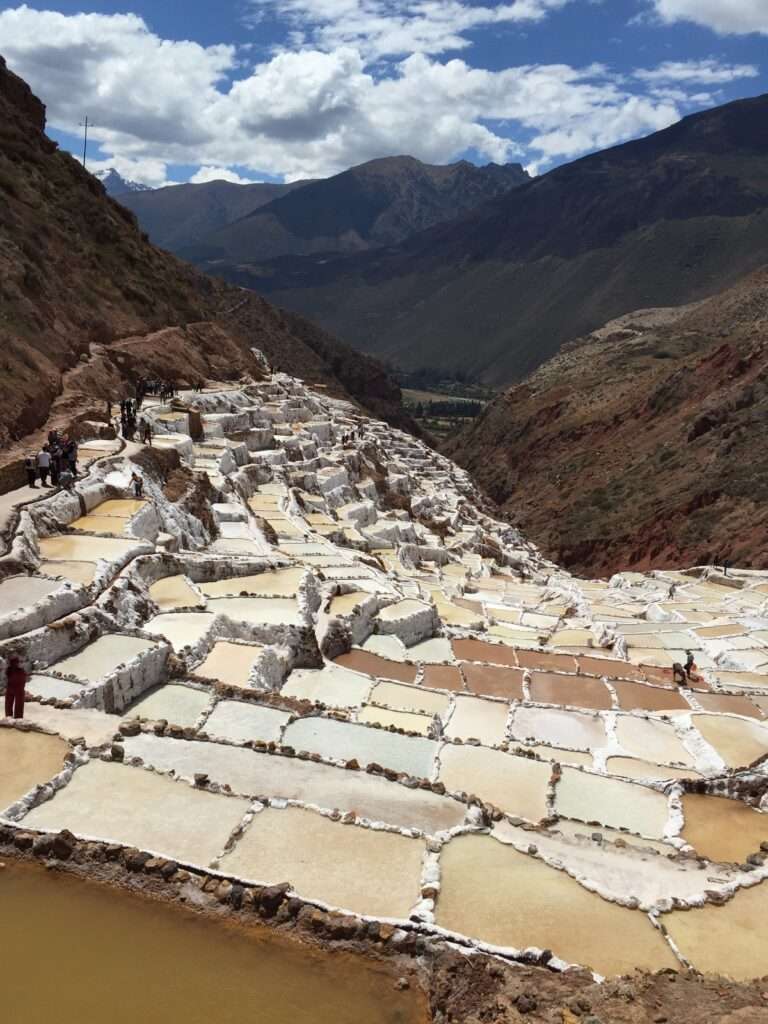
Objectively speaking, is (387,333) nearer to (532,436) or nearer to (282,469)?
(532,436)

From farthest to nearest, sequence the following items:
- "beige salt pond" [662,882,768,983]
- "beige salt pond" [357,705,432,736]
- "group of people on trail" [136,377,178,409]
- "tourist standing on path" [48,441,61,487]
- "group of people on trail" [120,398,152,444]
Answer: "group of people on trail" [136,377,178,409]
"group of people on trail" [120,398,152,444]
"tourist standing on path" [48,441,61,487]
"beige salt pond" [357,705,432,736]
"beige salt pond" [662,882,768,983]

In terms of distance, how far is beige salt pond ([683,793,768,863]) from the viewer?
8.69m

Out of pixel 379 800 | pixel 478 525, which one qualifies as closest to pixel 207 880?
pixel 379 800

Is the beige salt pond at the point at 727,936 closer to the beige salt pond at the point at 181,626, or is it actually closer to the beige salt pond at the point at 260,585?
the beige salt pond at the point at 181,626

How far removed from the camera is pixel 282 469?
94.9ft

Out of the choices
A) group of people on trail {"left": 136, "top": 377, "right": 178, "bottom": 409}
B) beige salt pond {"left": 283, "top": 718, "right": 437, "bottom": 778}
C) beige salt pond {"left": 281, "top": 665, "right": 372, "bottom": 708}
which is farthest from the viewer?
group of people on trail {"left": 136, "top": 377, "right": 178, "bottom": 409}

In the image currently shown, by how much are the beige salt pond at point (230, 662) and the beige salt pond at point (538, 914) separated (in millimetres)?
4955

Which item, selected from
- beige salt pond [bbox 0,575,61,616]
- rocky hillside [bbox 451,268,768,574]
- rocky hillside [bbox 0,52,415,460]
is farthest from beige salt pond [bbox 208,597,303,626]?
rocky hillside [bbox 451,268,768,574]

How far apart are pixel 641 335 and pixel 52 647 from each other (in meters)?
87.2

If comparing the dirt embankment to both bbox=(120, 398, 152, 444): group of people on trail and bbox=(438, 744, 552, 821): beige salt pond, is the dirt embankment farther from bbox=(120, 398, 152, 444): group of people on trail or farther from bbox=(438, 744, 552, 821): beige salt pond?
bbox=(120, 398, 152, 444): group of people on trail

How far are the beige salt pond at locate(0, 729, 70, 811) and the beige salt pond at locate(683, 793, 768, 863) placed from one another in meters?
6.33

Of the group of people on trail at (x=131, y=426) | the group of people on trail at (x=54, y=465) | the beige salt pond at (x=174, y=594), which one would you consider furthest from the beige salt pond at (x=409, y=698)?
the group of people on trail at (x=131, y=426)

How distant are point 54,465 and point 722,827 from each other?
1256 cm

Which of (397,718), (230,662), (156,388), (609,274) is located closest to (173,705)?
(230,662)
